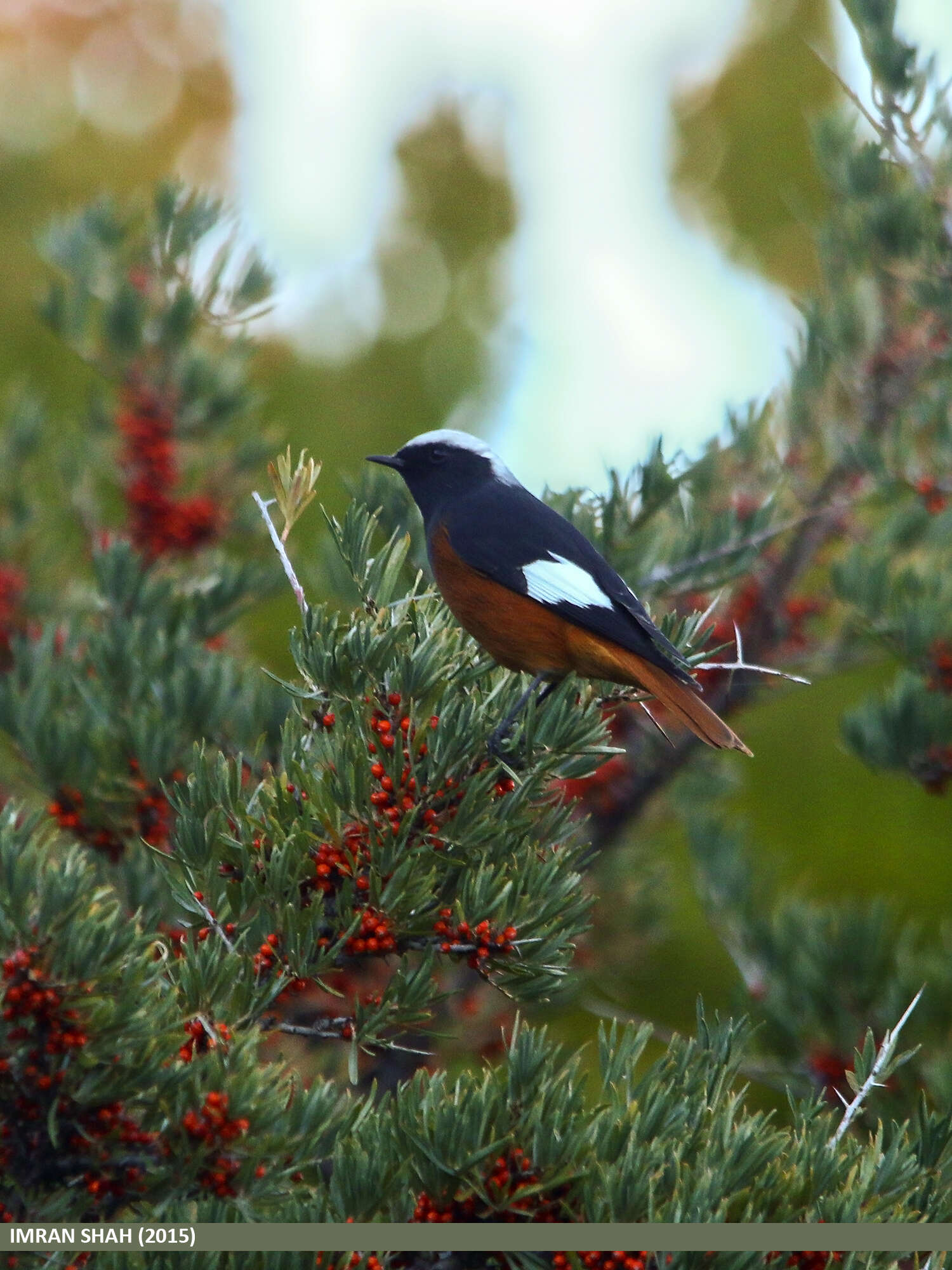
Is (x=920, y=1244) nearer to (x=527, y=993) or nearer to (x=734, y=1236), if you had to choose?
(x=734, y=1236)

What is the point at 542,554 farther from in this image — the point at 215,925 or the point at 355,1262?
the point at 355,1262

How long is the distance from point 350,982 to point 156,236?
141 centimetres

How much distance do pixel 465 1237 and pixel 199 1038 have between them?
308mm

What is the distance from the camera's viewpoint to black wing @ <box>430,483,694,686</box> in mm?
1952

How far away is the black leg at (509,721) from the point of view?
4.57ft

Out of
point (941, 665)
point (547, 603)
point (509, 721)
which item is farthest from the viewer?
point (941, 665)

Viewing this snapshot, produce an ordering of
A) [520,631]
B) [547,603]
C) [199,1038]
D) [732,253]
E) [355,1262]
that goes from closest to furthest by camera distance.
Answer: [355,1262], [199,1038], [520,631], [547,603], [732,253]

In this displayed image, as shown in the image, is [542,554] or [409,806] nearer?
[409,806]

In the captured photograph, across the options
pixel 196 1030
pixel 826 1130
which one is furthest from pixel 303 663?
pixel 826 1130

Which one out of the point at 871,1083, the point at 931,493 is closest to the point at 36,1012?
the point at 871,1083

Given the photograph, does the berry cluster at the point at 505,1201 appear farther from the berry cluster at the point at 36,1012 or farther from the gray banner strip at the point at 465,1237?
the berry cluster at the point at 36,1012

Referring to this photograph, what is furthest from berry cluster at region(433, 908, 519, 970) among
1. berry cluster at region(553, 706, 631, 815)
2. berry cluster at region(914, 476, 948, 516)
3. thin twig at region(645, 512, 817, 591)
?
berry cluster at region(914, 476, 948, 516)

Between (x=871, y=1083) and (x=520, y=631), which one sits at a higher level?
(x=520, y=631)

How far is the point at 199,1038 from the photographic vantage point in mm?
1226
